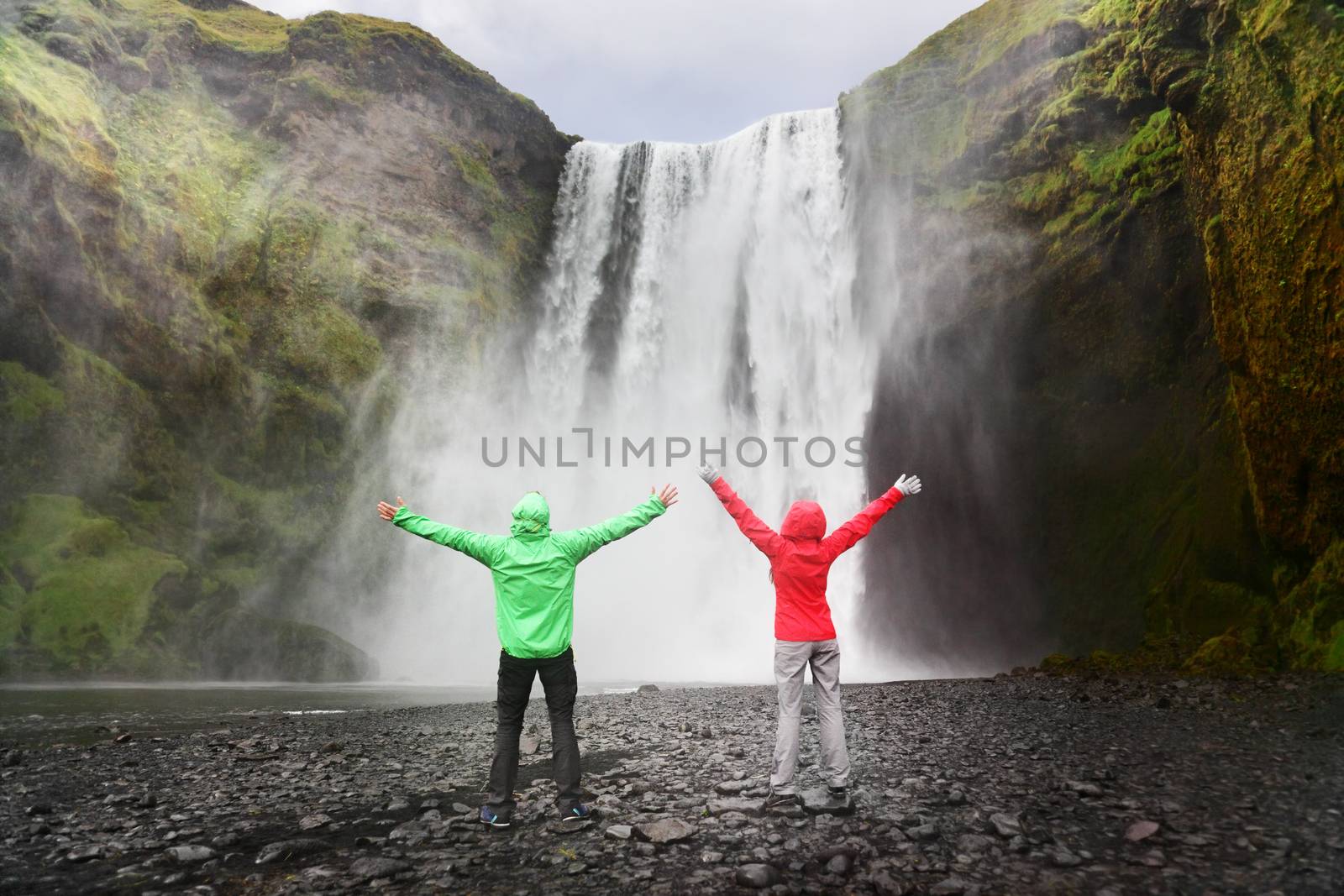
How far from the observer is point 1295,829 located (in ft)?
15.3

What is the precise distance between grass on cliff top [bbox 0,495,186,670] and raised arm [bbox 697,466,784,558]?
2335 centimetres

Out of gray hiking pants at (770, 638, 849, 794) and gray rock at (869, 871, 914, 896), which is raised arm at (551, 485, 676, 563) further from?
gray rock at (869, 871, 914, 896)

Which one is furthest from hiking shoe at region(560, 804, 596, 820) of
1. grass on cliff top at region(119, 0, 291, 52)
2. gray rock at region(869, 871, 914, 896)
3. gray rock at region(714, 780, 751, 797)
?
grass on cliff top at region(119, 0, 291, 52)

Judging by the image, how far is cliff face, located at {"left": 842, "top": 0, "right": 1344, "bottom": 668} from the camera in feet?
40.1

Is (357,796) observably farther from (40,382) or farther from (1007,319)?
(40,382)

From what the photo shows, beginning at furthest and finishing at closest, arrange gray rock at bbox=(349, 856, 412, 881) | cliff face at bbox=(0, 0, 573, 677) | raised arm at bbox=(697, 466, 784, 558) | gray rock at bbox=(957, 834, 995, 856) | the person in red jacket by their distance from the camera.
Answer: cliff face at bbox=(0, 0, 573, 677), raised arm at bbox=(697, 466, 784, 558), the person in red jacket, gray rock at bbox=(957, 834, 995, 856), gray rock at bbox=(349, 856, 412, 881)

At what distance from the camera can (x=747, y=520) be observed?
241 inches

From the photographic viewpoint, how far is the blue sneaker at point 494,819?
17.2 ft

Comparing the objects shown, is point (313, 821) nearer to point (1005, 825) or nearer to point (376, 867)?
point (376, 867)

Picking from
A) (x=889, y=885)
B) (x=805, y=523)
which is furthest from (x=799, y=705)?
(x=889, y=885)

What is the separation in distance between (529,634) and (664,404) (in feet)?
83.5

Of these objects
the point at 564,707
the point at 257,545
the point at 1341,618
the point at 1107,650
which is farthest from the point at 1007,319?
the point at 257,545

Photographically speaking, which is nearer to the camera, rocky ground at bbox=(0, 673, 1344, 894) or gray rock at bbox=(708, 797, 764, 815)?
rocky ground at bbox=(0, 673, 1344, 894)

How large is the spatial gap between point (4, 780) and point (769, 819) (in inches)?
282
